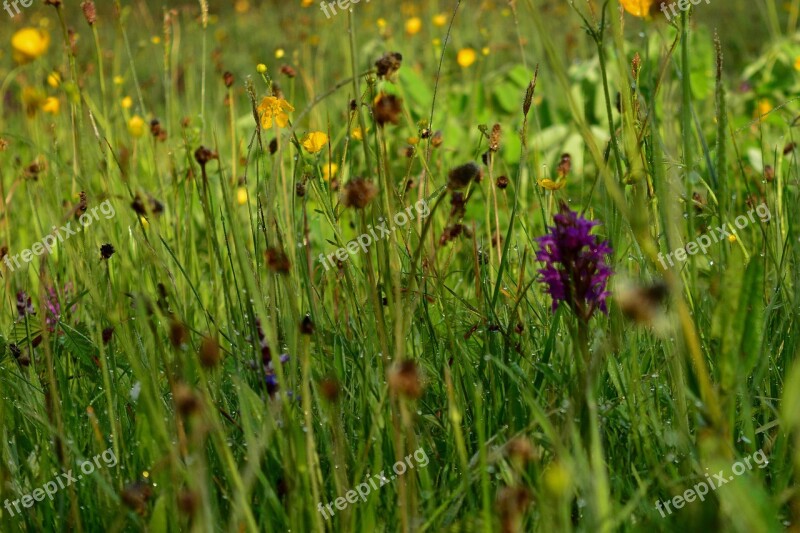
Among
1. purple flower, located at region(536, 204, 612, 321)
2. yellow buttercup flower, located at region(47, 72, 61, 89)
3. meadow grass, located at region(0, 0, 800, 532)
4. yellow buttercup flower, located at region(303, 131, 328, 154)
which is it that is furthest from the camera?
yellow buttercup flower, located at region(303, 131, 328, 154)

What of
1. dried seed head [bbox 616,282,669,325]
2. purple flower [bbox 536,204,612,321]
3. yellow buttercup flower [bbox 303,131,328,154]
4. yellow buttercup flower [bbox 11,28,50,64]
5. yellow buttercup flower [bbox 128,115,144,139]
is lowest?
dried seed head [bbox 616,282,669,325]

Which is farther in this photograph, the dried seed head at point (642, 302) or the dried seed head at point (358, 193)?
the dried seed head at point (358, 193)

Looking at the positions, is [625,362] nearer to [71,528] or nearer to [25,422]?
[71,528]

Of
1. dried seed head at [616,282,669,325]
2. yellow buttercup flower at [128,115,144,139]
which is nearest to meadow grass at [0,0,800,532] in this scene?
dried seed head at [616,282,669,325]

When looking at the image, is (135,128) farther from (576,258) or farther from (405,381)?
(405,381)

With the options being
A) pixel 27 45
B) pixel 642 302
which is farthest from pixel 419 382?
pixel 27 45

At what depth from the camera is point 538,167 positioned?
2.57 m

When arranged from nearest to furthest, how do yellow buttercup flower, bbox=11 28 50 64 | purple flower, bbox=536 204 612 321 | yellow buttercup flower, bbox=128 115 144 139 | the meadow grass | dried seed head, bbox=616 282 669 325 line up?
dried seed head, bbox=616 282 669 325 < the meadow grass < purple flower, bbox=536 204 612 321 < yellow buttercup flower, bbox=11 28 50 64 < yellow buttercup flower, bbox=128 115 144 139

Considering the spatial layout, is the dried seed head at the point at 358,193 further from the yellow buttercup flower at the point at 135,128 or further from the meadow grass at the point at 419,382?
the yellow buttercup flower at the point at 135,128

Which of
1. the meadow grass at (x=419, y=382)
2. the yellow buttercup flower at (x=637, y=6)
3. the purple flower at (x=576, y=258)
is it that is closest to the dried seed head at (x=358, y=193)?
the meadow grass at (x=419, y=382)

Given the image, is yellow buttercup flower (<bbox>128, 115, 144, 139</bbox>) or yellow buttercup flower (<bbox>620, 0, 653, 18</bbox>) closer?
yellow buttercup flower (<bbox>620, 0, 653, 18</bbox>)

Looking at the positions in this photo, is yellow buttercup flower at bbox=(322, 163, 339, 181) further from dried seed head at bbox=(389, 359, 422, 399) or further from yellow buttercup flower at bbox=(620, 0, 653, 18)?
dried seed head at bbox=(389, 359, 422, 399)

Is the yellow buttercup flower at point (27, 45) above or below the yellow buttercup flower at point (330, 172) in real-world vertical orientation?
below

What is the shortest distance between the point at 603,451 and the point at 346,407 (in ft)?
1.21
